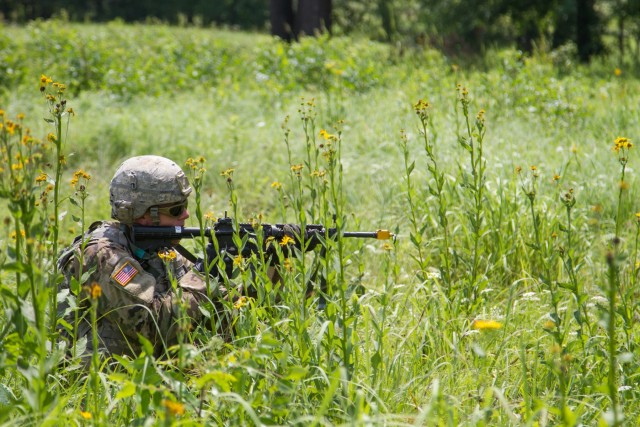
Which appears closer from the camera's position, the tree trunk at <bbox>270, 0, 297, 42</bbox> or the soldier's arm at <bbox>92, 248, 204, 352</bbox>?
the soldier's arm at <bbox>92, 248, 204, 352</bbox>

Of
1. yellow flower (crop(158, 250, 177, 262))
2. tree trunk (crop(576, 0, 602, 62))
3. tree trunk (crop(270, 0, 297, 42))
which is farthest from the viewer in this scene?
tree trunk (crop(270, 0, 297, 42))

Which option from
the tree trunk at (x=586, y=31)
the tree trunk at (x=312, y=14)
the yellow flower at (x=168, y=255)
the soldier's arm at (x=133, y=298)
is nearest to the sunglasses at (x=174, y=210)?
the soldier's arm at (x=133, y=298)

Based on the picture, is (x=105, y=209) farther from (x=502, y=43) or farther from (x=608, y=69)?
(x=502, y=43)

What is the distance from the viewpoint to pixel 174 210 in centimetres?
353

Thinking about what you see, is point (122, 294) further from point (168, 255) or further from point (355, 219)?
point (355, 219)

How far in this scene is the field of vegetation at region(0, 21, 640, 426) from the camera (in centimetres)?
228

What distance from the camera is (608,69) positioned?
32.1ft

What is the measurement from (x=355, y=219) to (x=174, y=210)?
831mm

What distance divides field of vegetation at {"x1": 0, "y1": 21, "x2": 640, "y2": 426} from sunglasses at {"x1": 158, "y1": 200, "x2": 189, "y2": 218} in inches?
15.7

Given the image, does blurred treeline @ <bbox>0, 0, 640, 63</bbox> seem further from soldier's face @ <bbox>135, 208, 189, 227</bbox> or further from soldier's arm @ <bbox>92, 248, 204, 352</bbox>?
soldier's arm @ <bbox>92, 248, 204, 352</bbox>

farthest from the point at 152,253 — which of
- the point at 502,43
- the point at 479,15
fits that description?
the point at 502,43

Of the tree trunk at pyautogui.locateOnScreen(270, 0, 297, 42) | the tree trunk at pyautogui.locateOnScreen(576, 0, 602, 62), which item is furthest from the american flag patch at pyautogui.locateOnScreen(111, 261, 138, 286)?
the tree trunk at pyautogui.locateOnScreen(270, 0, 297, 42)

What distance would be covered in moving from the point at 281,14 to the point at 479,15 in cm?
432

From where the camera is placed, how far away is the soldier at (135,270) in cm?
316
